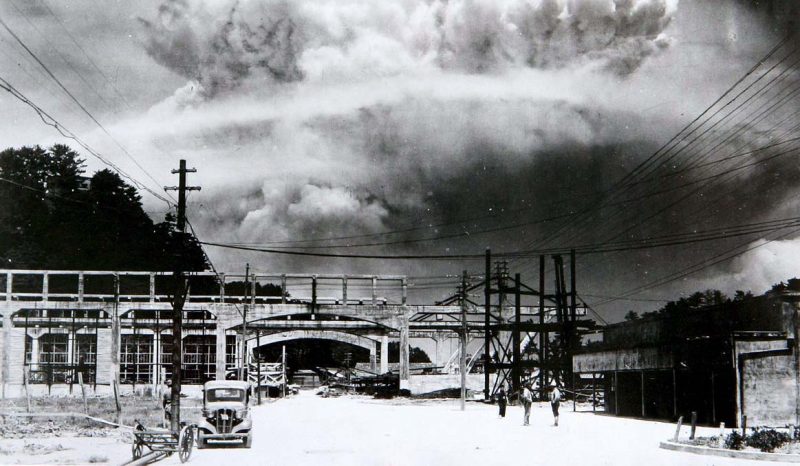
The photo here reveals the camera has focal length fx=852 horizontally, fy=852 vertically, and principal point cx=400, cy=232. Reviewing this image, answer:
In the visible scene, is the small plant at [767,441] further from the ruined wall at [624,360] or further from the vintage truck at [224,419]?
the ruined wall at [624,360]

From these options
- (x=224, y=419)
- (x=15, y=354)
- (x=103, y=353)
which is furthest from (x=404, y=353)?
(x=224, y=419)

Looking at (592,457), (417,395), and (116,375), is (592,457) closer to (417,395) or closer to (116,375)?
(116,375)

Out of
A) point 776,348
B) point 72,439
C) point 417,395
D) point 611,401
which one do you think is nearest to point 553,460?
point 72,439

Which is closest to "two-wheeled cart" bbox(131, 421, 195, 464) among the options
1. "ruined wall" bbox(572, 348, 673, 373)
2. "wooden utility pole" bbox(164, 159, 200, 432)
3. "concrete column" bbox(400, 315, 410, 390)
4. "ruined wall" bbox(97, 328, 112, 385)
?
"wooden utility pole" bbox(164, 159, 200, 432)

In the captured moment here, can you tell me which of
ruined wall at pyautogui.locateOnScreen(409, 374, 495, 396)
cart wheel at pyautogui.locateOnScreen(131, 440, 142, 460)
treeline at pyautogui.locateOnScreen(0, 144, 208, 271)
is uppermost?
treeline at pyautogui.locateOnScreen(0, 144, 208, 271)

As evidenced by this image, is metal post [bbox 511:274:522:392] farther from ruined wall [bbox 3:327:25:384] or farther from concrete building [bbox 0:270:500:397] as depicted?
ruined wall [bbox 3:327:25:384]

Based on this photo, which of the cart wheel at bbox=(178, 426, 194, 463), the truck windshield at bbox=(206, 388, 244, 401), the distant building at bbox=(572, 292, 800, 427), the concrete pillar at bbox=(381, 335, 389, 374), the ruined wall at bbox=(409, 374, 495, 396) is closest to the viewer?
the cart wheel at bbox=(178, 426, 194, 463)
